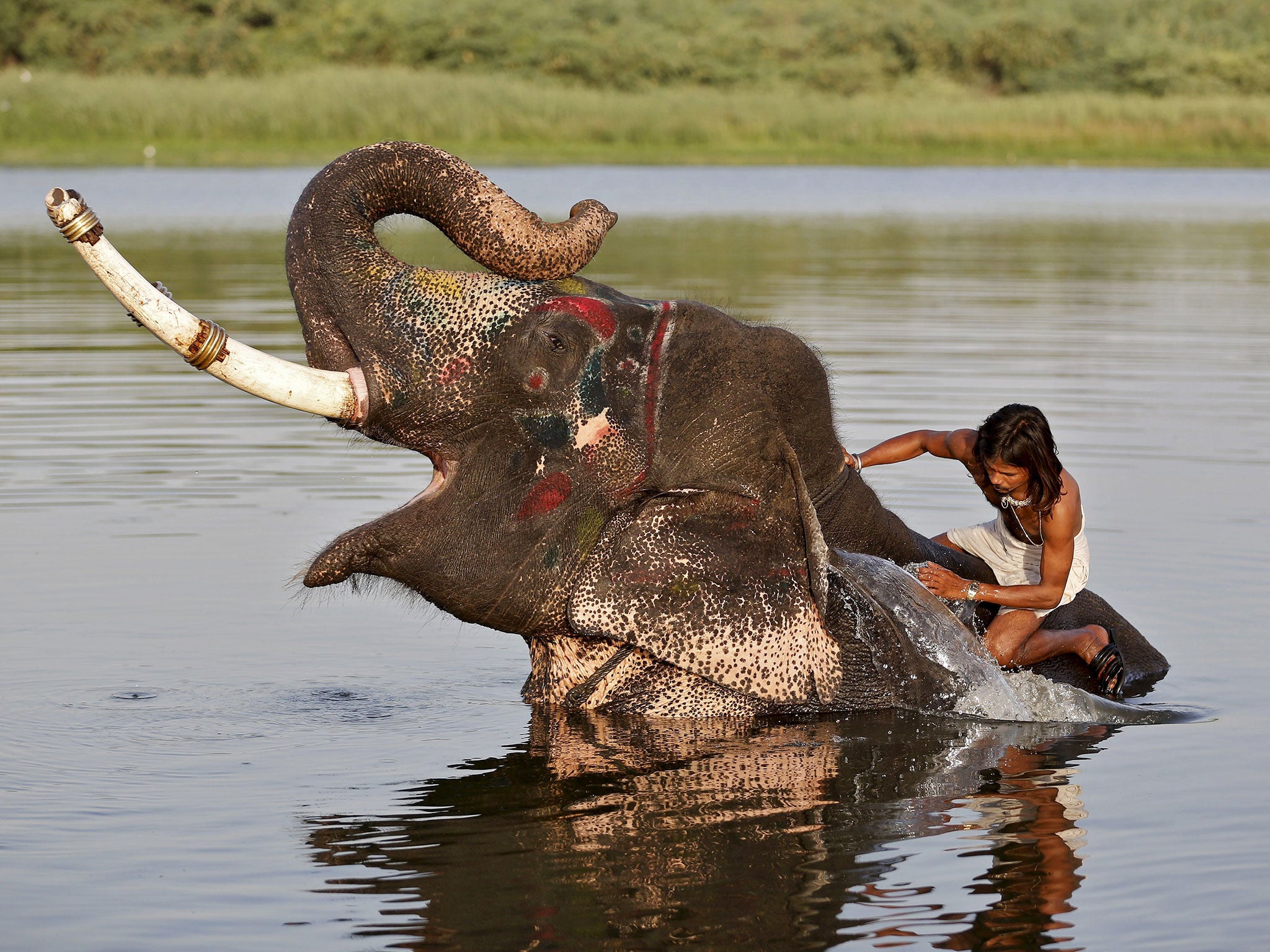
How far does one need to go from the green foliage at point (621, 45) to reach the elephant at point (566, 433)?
160 feet

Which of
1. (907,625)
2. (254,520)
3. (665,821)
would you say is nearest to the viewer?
(665,821)

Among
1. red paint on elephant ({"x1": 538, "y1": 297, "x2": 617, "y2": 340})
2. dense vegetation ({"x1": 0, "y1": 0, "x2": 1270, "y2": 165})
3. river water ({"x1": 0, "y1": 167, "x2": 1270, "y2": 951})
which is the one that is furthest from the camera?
dense vegetation ({"x1": 0, "y1": 0, "x2": 1270, "y2": 165})

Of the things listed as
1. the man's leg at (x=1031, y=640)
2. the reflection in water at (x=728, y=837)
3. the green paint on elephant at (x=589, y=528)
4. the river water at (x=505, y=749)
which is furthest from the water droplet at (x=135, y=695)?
the man's leg at (x=1031, y=640)

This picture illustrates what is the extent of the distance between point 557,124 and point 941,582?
41.8 metres

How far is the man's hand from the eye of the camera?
22.7 ft

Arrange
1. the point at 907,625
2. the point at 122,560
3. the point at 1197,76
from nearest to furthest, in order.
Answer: the point at 907,625 < the point at 122,560 < the point at 1197,76

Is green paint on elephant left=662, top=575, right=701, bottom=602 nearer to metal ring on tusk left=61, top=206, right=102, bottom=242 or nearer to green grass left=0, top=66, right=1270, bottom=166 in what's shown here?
metal ring on tusk left=61, top=206, right=102, bottom=242

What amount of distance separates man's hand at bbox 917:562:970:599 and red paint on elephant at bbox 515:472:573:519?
146 cm

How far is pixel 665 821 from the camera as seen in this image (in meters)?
5.77

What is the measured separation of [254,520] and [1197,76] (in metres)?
50.6

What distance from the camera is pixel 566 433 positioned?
6059 millimetres

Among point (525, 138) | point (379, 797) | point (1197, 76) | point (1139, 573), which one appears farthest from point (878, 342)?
point (1197, 76)

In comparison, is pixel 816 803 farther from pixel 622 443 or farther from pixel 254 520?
pixel 254 520

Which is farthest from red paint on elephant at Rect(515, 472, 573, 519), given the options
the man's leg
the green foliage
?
the green foliage
